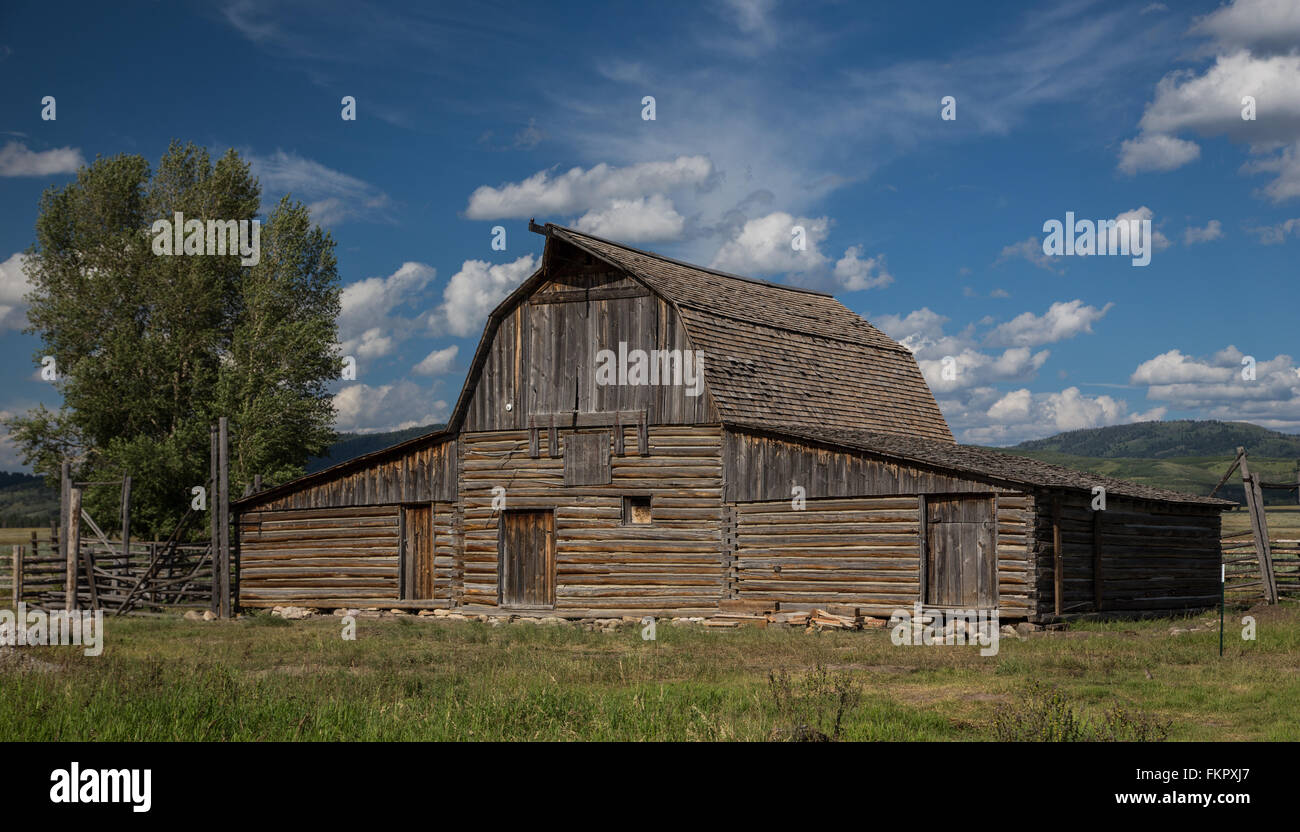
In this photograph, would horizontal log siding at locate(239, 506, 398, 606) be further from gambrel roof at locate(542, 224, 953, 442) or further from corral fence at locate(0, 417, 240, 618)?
gambrel roof at locate(542, 224, 953, 442)

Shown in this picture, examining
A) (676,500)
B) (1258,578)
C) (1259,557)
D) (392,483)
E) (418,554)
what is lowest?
(1258,578)

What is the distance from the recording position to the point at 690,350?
2591 centimetres

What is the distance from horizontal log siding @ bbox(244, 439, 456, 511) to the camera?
28250 mm

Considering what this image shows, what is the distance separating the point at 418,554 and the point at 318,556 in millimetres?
3071

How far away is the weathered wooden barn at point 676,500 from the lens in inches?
898

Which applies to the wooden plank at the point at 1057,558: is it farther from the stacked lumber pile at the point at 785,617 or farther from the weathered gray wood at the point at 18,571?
the weathered gray wood at the point at 18,571

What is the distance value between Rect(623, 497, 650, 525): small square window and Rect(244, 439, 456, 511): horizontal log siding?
4560 millimetres

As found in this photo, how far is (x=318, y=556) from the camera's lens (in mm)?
29875

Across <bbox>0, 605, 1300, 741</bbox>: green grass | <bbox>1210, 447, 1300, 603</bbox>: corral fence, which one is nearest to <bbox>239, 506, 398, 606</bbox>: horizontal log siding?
<bbox>0, 605, 1300, 741</bbox>: green grass

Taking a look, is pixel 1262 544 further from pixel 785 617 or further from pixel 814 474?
pixel 785 617

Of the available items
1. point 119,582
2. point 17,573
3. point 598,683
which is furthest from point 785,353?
point 17,573
